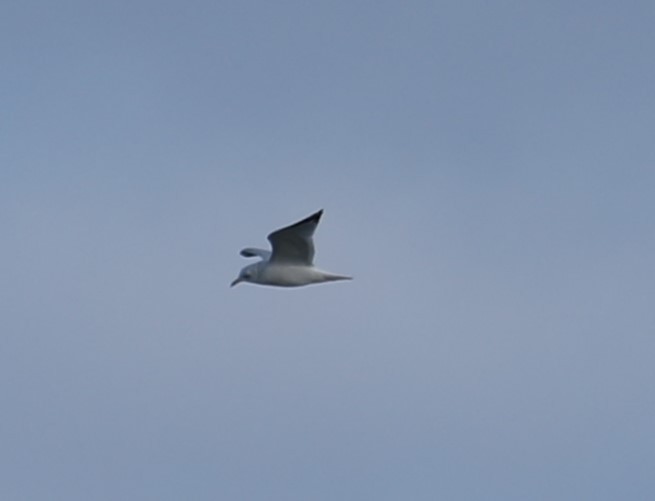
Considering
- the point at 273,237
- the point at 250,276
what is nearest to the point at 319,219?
the point at 273,237

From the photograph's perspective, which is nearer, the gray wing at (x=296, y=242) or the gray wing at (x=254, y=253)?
the gray wing at (x=296, y=242)

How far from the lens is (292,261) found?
129 ft

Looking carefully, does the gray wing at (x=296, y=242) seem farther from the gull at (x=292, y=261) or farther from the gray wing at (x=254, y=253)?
the gray wing at (x=254, y=253)

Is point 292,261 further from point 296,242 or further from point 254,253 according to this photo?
point 254,253

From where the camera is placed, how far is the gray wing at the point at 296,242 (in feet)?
124

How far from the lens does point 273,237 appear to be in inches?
1522

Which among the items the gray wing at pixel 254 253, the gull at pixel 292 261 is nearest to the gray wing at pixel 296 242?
the gull at pixel 292 261

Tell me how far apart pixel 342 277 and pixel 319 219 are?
1816 mm

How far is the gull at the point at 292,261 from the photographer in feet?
125

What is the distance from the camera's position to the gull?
38.1 m

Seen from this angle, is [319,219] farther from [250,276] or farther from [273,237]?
[250,276]

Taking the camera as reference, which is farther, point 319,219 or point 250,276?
point 250,276

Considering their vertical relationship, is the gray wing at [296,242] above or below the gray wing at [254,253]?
below

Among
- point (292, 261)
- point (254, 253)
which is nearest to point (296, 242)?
point (292, 261)
